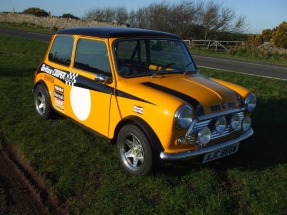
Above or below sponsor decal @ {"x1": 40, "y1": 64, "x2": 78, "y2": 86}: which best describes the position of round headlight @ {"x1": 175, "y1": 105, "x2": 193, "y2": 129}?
below

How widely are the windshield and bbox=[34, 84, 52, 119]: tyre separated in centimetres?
190

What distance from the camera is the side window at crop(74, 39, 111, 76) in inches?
180

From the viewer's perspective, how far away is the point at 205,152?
387 centimetres

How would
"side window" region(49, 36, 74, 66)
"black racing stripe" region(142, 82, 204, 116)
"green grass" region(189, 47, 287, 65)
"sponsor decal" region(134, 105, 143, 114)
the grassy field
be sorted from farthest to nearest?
"green grass" region(189, 47, 287, 65) → "side window" region(49, 36, 74, 66) → "sponsor decal" region(134, 105, 143, 114) → "black racing stripe" region(142, 82, 204, 116) → the grassy field

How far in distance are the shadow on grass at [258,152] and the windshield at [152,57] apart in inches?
52.0

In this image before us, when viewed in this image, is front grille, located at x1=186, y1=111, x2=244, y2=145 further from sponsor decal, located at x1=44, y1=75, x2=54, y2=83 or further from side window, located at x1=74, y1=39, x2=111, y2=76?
sponsor decal, located at x1=44, y1=75, x2=54, y2=83

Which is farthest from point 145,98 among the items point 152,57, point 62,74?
point 62,74

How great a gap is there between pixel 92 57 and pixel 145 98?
51.5 inches

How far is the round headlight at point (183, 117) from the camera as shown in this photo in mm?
3645

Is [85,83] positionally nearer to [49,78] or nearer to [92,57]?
[92,57]

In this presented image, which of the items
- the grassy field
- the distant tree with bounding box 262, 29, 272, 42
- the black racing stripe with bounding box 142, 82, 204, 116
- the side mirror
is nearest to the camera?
the grassy field

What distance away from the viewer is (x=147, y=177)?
407 centimetres

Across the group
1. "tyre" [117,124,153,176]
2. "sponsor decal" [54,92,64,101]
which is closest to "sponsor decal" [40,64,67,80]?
"sponsor decal" [54,92,64,101]

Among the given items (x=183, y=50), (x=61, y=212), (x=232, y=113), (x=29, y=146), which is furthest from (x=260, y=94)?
(x=61, y=212)
